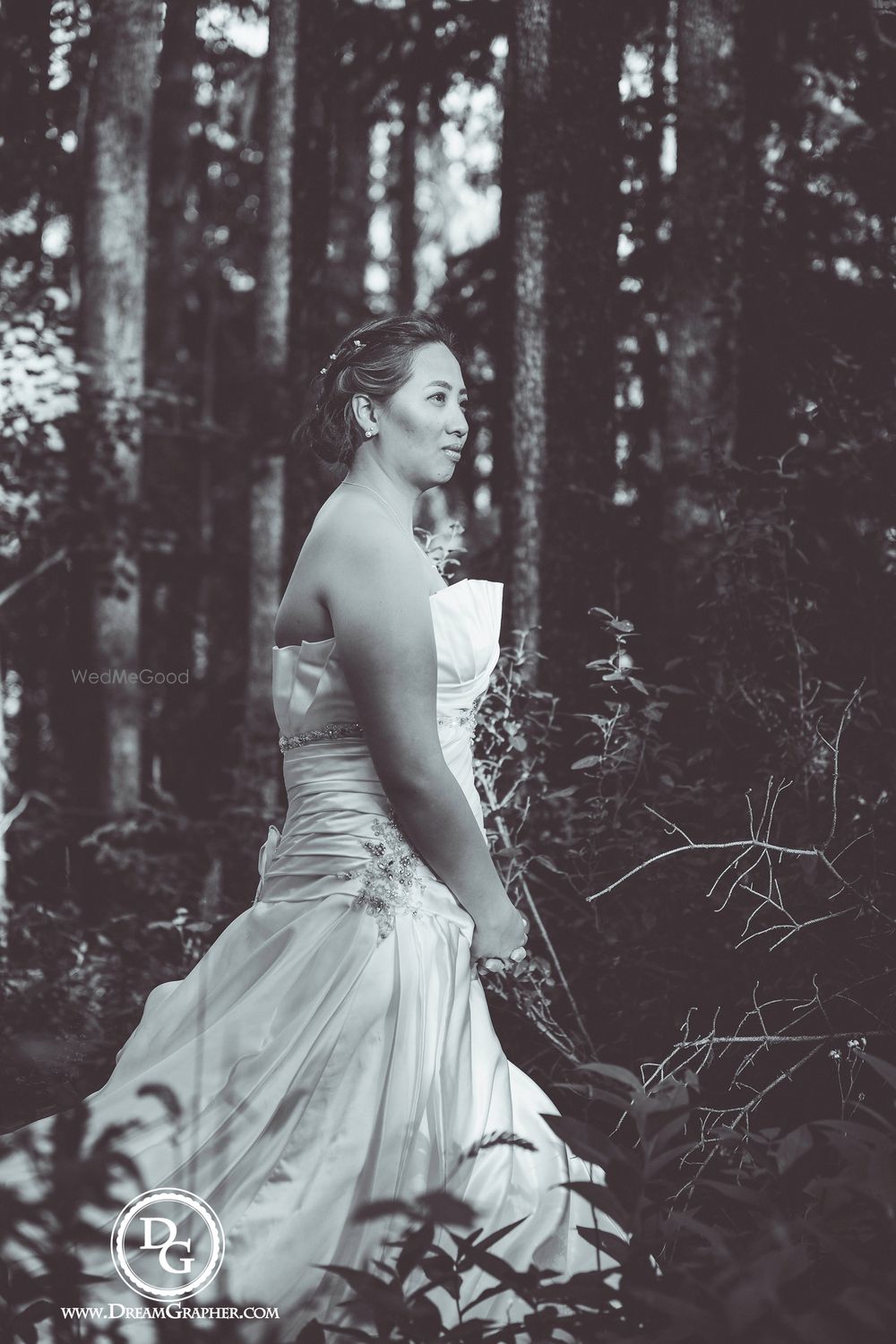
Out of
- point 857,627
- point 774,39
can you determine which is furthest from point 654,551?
point 774,39

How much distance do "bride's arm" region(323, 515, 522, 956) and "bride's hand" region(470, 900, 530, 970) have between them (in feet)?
0.40

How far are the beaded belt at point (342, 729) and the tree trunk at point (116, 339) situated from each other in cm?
617

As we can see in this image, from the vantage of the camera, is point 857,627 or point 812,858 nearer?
point 812,858

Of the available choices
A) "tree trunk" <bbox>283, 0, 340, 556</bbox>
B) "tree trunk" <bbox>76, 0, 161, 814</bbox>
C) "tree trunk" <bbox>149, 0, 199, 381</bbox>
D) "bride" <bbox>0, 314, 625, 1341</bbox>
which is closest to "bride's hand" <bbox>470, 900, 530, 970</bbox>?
"bride" <bbox>0, 314, 625, 1341</bbox>

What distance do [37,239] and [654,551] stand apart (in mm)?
5566

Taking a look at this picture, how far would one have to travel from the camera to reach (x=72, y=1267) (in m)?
1.47

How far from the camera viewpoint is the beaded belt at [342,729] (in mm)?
2406

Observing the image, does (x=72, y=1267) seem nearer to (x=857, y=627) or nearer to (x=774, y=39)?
(x=857, y=627)

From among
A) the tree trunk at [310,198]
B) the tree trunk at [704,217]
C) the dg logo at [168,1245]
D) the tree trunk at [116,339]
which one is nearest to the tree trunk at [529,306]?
the tree trunk at [704,217]

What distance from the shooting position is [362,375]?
2633 millimetres

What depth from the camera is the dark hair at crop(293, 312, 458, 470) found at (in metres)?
2.62

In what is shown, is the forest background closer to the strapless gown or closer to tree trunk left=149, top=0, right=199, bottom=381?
the strapless gown

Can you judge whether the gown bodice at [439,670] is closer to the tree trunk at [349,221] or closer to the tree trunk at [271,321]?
the tree trunk at [271,321]

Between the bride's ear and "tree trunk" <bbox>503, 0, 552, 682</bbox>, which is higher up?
"tree trunk" <bbox>503, 0, 552, 682</bbox>
